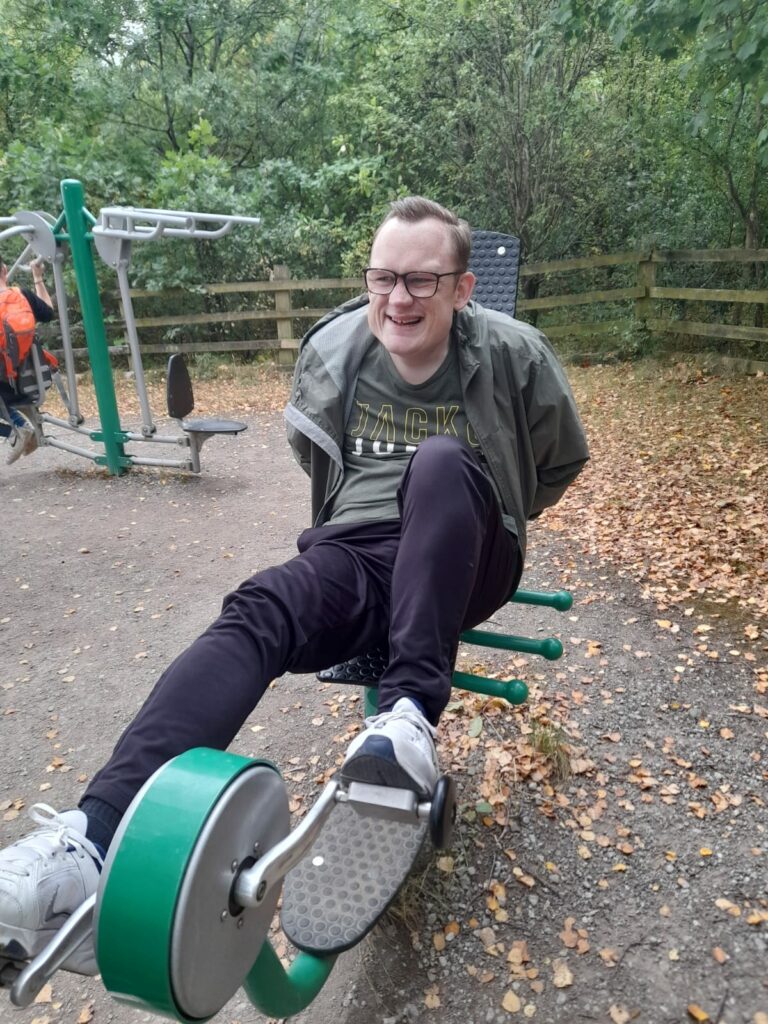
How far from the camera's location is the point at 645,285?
846 centimetres

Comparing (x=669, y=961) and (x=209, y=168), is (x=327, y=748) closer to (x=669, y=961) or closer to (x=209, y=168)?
(x=669, y=961)

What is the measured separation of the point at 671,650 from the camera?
296 centimetres

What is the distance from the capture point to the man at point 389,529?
126 cm

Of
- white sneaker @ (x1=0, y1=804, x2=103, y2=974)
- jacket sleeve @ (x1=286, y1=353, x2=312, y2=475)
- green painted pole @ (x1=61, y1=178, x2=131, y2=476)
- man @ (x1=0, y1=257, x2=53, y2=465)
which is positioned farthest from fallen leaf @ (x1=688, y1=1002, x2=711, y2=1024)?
man @ (x1=0, y1=257, x2=53, y2=465)

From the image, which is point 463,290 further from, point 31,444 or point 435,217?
point 31,444

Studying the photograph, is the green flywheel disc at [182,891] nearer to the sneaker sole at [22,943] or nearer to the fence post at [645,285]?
the sneaker sole at [22,943]

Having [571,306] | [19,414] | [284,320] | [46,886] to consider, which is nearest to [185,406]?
[19,414]

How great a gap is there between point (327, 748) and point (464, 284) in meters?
1.49

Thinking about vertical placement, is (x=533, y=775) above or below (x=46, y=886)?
below

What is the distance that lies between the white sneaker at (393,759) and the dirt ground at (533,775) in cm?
68

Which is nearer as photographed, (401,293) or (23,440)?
(401,293)

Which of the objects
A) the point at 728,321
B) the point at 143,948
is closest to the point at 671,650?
the point at 143,948

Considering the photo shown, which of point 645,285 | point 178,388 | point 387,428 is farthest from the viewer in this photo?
point 645,285

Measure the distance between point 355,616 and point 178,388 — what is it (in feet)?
11.9
